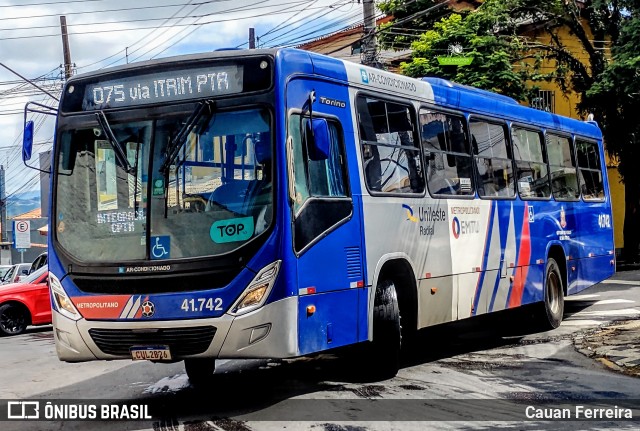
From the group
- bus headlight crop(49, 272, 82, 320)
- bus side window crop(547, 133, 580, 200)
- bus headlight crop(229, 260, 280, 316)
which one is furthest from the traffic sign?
bus headlight crop(229, 260, 280, 316)

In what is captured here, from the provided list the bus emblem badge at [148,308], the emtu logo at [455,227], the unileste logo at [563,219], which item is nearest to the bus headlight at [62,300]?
the bus emblem badge at [148,308]

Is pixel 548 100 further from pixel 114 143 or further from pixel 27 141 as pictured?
pixel 114 143

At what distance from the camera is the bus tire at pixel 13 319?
63.9 ft

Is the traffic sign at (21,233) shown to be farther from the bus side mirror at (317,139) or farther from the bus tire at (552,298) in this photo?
the bus side mirror at (317,139)

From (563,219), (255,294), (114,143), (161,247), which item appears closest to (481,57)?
(563,219)

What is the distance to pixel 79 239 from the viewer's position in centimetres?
845

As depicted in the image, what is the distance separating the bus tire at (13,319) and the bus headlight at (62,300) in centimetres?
1173

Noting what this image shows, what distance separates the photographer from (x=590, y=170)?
16.5m

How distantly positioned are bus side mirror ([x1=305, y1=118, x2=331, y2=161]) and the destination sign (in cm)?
75

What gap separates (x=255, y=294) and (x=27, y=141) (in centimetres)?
298

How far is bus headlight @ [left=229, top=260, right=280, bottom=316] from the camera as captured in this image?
7.75m

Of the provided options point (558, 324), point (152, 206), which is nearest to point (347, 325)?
point (152, 206)

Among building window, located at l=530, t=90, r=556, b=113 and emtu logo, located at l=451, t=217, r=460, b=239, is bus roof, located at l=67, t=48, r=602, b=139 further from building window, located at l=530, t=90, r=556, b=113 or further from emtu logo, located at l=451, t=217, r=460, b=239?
building window, located at l=530, t=90, r=556, b=113

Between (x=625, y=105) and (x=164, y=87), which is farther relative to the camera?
(x=625, y=105)
